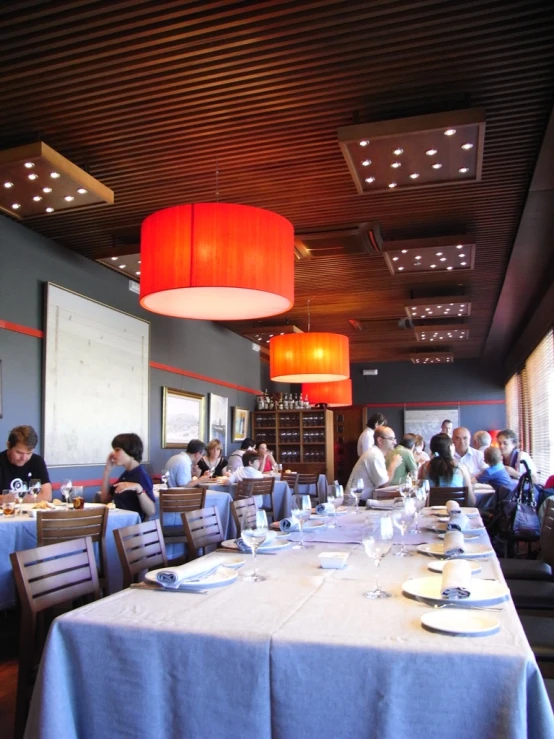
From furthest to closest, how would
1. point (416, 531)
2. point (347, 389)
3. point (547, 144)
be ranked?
point (347, 389), point (547, 144), point (416, 531)

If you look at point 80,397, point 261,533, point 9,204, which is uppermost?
point 9,204

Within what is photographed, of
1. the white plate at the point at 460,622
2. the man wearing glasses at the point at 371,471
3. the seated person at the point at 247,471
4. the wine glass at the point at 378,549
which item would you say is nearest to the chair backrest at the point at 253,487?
the seated person at the point at 247,471

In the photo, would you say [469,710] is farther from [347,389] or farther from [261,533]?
[347,389]

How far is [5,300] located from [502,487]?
16.8 ft

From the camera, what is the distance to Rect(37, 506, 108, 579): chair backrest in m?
3.81

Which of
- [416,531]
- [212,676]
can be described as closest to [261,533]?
[212,676]

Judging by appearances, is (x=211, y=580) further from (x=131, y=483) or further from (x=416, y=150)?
(x=416, y=150)

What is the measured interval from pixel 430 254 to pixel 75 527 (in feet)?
15.4

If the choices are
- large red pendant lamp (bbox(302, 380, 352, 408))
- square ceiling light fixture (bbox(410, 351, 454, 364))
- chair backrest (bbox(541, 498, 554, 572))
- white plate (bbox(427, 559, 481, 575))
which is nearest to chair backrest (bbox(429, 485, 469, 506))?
chair backrest (bbox(541, 498, 554, 572))

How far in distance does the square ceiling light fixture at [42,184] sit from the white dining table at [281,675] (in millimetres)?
3553

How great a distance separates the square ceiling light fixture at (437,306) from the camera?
8858 mm

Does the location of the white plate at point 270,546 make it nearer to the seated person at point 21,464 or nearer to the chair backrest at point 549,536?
the chair backrest at point 549,536

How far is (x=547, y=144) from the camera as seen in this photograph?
4695 mm

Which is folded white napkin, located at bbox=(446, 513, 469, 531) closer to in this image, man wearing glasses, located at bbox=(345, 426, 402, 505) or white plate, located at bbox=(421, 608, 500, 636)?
white plate, located at bbox=(421, 608, 500, 636)
